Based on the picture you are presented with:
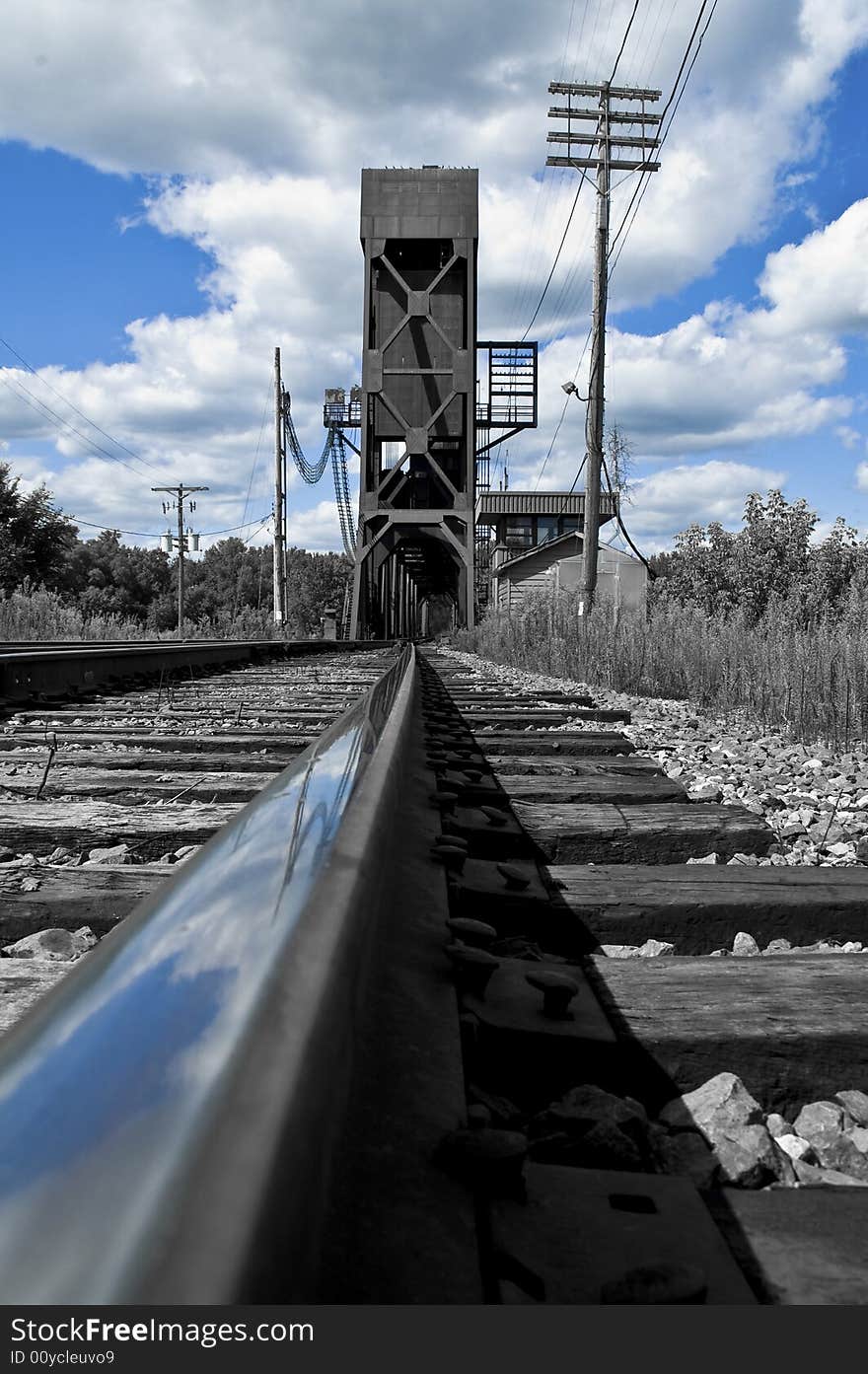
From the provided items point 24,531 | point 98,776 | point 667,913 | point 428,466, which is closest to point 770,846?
point 667,913

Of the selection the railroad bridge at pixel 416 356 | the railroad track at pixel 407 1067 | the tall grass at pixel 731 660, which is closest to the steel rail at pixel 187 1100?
A: the railroad track at pixel 407 1067

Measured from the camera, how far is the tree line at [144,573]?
3550 cm

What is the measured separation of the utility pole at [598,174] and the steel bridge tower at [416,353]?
701cm

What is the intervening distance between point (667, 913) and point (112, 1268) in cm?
138

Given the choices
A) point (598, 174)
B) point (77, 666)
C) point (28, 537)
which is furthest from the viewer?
point (28, 537)

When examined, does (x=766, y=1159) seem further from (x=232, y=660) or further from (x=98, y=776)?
(x=232, y=660)

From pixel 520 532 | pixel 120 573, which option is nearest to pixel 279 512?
pixel 520 532

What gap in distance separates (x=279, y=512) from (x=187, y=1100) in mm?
38779

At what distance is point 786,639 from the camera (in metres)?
6.55

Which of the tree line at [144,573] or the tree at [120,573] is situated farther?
the tree at [120,573]

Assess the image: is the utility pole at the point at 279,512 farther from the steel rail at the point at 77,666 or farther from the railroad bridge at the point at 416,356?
the steel rail at the point at 77,666

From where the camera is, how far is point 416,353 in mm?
26344

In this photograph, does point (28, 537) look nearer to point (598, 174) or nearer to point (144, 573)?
point (598, 174)

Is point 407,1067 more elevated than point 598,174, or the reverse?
point 598,174
